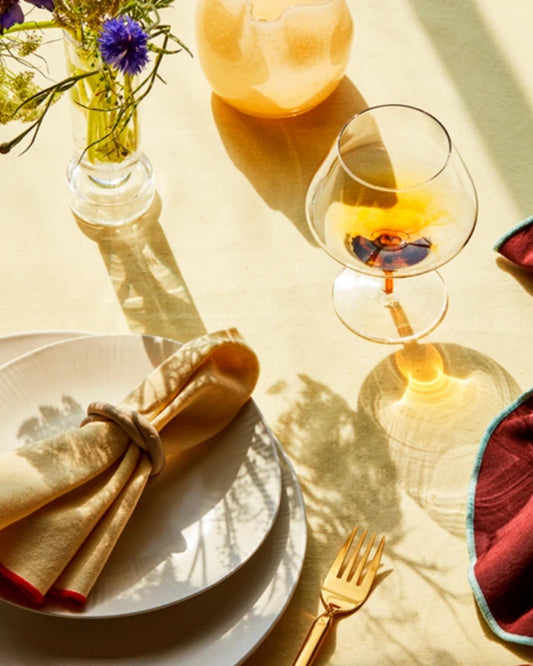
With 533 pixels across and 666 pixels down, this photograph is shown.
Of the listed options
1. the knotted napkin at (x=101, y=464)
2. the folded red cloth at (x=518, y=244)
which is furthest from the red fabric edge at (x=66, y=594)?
the folded red cloth at (x=518, y=244)

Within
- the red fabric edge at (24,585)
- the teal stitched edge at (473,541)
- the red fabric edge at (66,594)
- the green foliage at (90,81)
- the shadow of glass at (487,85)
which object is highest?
the green foliage at (90,81)

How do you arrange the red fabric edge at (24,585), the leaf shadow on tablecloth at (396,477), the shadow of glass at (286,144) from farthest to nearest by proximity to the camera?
the shadow of glass at (286,144), the leaf shadow on tablecloth at (396,477), the red fabric edge at (24,585)

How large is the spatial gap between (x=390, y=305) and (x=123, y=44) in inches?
15.7

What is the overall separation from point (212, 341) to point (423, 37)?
599 millimetres

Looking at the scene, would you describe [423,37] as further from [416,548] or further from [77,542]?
[77,542]

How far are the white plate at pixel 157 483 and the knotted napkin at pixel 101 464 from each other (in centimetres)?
2

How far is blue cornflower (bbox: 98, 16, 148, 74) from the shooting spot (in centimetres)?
77

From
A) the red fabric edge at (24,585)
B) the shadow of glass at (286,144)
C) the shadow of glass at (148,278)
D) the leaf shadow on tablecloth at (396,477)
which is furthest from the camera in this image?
the shadow of glass at (286,144)

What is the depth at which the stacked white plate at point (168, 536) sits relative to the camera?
0.77 meters

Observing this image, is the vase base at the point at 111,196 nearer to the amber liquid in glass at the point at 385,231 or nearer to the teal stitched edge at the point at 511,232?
the amber liquid in glass at the point at 385,231

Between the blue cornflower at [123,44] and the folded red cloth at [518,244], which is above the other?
the blue cornflower at [123,44]

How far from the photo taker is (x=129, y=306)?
101cm

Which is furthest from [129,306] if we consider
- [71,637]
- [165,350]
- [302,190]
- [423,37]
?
[423,37]

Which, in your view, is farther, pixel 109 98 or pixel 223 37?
pixel 223 37
